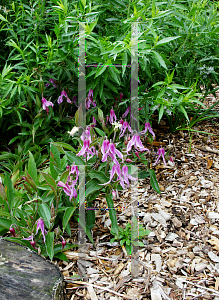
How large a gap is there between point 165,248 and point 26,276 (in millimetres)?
849

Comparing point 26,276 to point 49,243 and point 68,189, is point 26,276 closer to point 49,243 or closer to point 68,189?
point 49,243

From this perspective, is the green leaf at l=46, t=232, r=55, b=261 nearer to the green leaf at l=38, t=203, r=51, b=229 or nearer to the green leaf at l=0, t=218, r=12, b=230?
the green leaf at l=38, t=203, r=51, b=229

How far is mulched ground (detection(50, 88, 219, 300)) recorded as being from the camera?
143 cm

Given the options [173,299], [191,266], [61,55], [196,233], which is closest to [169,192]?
[196,233]

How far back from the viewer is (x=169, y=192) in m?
→ 2.10

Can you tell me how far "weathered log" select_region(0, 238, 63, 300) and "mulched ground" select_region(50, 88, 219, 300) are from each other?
284 mm

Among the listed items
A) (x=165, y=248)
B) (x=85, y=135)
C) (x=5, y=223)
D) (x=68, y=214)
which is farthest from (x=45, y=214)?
(x=165, y=248)

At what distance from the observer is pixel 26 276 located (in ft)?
3.83

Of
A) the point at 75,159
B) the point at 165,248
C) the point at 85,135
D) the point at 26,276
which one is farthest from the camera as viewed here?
the point at 165,248

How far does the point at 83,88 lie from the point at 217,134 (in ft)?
5.26

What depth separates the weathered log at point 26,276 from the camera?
1.09 meters

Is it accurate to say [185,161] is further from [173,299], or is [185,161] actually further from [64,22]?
[64,22]

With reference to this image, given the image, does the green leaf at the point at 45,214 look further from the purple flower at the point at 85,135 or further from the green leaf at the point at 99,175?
the purple flower at the point at 85,135

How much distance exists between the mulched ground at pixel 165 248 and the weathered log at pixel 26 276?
0.28 m
